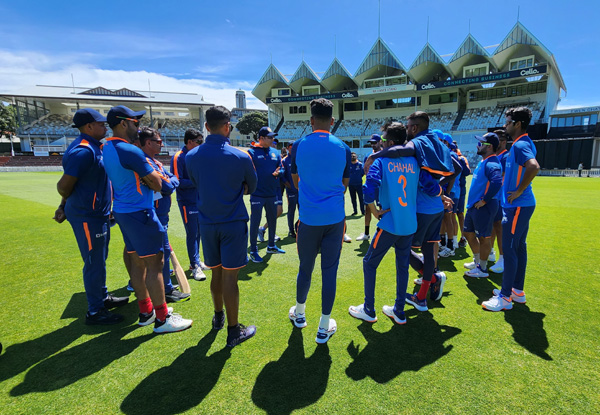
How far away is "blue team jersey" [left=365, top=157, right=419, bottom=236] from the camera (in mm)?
3004

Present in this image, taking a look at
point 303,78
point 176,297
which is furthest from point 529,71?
point 176,297

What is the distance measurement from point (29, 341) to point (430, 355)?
389 cm

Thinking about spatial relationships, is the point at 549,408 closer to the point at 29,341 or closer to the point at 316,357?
the point at 316,357

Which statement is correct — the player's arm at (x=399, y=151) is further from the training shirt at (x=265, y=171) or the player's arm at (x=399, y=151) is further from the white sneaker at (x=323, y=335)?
the training shirt at (x=265, y=171)

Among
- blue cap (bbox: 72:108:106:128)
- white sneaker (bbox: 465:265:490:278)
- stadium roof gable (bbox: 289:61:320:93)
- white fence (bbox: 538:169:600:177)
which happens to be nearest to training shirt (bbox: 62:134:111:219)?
blue cap (bbox: 72:108:106:128)

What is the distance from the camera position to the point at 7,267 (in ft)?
16.6

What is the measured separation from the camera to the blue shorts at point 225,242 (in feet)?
9.01

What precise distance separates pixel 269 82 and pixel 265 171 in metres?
50.7

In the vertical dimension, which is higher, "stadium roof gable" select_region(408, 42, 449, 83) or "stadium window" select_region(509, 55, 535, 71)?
"stadium roof gable" select_region(408, 42, 449, 83)

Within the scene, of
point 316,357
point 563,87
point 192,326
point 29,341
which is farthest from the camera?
point 563,87

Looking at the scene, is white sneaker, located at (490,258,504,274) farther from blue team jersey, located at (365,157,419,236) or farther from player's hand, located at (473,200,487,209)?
blue team jersey, located at (365,157,419,236)

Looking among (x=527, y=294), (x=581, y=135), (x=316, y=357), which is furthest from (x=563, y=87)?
(x=316, y=357)

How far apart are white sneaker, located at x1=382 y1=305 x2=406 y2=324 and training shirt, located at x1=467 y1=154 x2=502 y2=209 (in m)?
2.31

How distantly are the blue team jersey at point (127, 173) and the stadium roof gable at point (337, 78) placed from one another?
4813 cm
